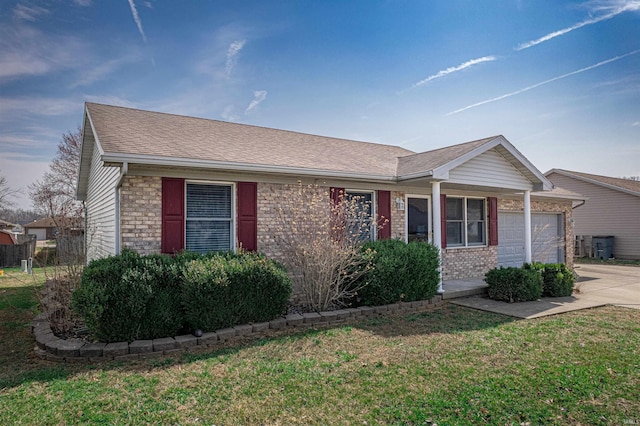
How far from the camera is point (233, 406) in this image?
3.53 meters

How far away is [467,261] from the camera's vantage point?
36.1 feet

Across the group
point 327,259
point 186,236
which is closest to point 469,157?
point 327,259

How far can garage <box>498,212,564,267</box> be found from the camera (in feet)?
40.5

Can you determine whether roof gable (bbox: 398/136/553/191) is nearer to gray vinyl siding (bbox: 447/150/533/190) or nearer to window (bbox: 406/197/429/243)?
gray vinyl siding (bbox: 447/150/533/190)

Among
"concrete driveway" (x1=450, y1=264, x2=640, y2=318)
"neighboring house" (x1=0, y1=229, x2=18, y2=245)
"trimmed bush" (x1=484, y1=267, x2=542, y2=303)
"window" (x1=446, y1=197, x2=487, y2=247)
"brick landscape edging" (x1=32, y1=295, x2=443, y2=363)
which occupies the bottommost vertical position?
"concrete driveway" (x1=450, y1=264, x2=640, y2=318)

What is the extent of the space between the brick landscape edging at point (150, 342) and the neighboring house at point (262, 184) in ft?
6.05

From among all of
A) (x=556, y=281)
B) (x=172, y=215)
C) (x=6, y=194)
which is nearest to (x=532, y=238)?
(x=556, y=281)

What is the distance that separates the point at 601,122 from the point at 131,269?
15.0 meters

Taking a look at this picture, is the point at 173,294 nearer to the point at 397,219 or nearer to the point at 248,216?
the point at 248,216

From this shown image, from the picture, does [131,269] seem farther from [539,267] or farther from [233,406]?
[539,267]

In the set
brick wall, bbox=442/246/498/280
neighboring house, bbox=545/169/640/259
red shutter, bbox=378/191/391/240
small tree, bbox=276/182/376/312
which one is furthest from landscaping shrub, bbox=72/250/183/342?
neighboring house, bbox=545/169/640/259

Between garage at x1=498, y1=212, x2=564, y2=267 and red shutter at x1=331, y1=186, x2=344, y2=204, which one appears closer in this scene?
red shutter at x1=331, y1=186, x2=344, y2=204

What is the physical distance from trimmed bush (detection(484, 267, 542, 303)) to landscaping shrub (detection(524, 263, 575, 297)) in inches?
20.4

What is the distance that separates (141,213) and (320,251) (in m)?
3.39
